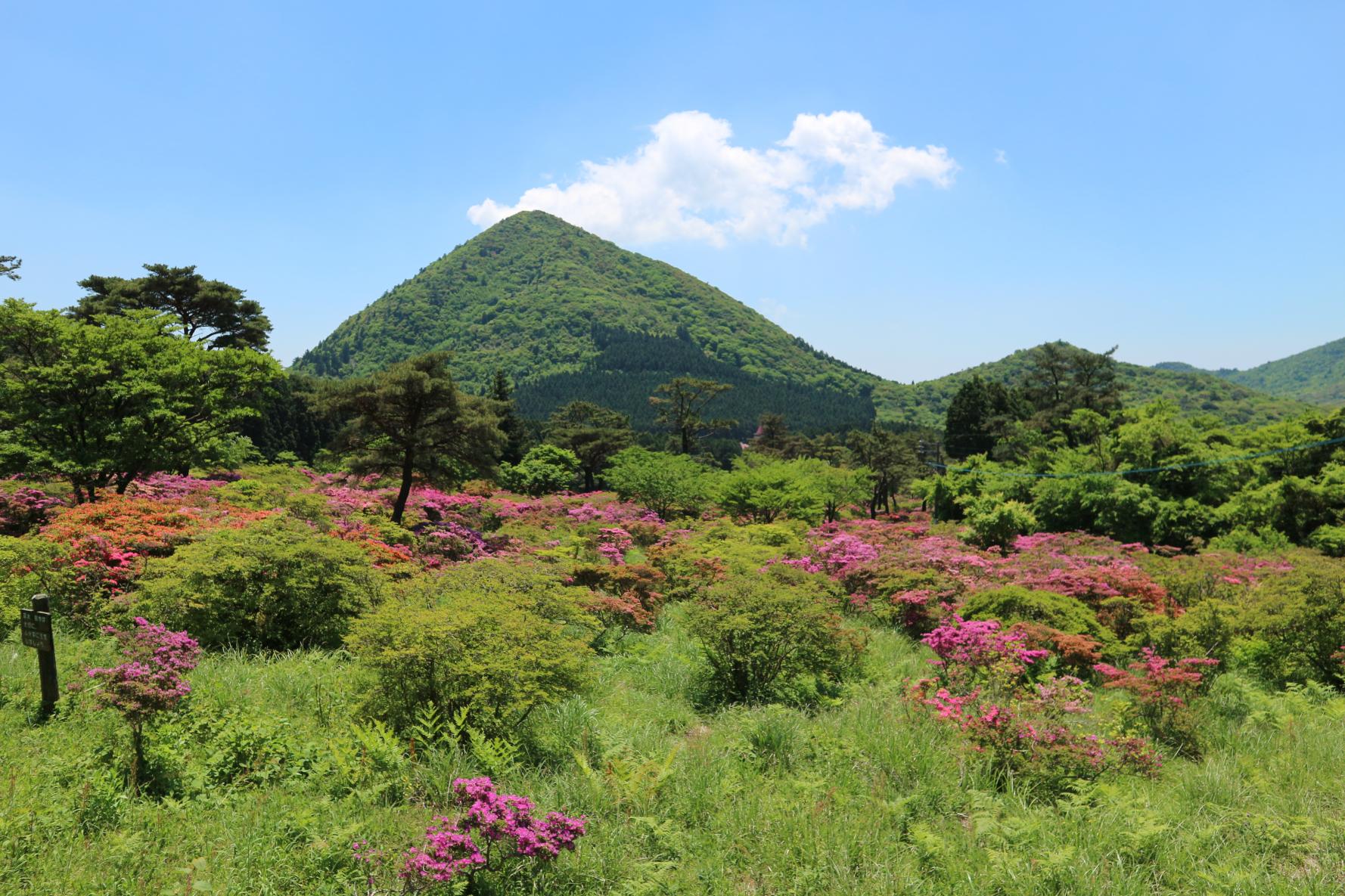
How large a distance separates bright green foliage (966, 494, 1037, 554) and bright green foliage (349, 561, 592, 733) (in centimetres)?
1787

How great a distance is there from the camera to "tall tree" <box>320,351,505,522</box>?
666 inches

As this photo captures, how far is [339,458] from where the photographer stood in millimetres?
31828

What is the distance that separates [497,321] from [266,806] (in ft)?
481

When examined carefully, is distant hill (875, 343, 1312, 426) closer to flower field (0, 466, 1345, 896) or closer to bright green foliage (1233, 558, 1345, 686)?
bright green foliage (1233, 558, 1345, 686)

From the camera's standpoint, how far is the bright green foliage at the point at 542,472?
3419cm

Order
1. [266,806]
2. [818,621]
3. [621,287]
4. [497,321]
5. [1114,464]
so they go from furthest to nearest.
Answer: [621,287]
[497,321]
[1114,464]
[818,621]
[266,806]

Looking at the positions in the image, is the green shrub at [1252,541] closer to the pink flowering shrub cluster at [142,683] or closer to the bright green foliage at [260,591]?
the bright green foliage at [260,591]

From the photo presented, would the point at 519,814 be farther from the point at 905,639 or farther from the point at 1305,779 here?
the point at 905,639

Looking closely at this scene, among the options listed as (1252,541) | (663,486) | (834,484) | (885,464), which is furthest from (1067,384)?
(663,486)

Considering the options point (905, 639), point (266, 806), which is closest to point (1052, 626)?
point (905, 639)

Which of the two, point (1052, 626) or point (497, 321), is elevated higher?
point (497, 321)

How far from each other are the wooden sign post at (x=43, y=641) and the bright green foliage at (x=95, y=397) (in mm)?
8741

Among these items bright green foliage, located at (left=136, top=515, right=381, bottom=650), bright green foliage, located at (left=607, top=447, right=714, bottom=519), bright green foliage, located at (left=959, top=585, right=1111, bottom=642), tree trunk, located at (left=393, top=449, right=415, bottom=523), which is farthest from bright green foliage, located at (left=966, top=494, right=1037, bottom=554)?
bright green foliage, located at (left=136, top=515, right=381, bottom=650)

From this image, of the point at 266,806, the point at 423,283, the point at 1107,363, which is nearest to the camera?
the point at 266,806
